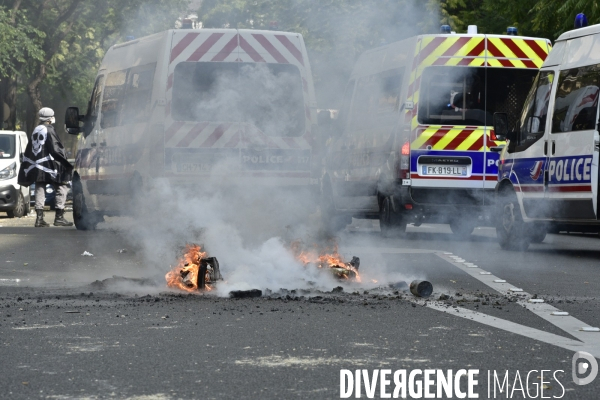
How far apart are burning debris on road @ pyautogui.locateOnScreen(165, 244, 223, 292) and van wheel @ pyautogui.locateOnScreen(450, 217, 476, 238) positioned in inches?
321

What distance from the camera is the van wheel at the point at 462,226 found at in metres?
17.3

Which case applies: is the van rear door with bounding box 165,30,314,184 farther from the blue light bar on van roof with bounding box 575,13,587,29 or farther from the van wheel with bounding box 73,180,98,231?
the van wheel with bounding box 73,180,98,231

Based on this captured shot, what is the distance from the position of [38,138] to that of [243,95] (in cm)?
696

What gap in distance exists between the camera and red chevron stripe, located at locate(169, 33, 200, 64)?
13.7m

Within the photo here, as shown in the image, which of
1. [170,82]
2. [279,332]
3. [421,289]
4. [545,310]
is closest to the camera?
[279,332]

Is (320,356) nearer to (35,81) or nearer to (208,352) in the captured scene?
(208,352)

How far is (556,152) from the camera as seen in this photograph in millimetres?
13844

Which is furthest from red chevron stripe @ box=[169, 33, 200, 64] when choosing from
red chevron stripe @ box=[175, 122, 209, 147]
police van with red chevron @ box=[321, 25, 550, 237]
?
police van with red chevron @ box=[321, 25, 550, 237]

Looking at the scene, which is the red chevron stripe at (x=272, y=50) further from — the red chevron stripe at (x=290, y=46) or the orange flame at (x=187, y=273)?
the orange flame at (x=187, y=273)

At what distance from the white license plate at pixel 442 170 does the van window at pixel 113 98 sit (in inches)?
158

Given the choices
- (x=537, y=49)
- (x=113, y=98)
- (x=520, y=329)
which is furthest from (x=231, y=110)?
(x=520, y=329)

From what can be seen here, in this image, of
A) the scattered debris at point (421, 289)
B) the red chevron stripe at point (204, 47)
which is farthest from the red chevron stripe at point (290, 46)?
the scattered debris at point (421, 289)

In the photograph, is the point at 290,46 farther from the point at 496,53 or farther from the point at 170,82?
the point at 496,53

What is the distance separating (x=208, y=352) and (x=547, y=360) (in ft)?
5.55
